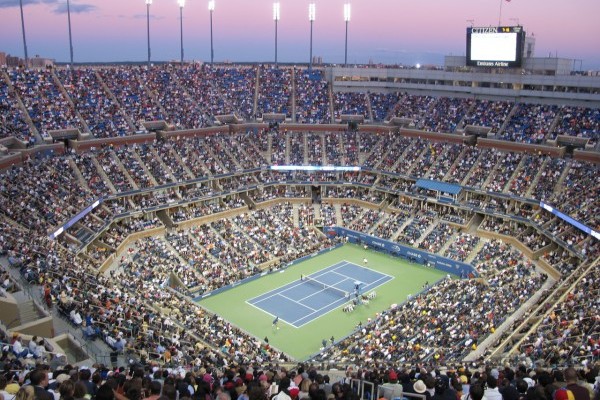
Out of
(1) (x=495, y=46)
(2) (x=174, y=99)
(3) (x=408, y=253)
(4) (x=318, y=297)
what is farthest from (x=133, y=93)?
(1) (x=495, y=46)

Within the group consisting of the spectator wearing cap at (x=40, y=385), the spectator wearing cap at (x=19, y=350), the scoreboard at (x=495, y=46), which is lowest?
the spectator wearing cap at (x=19, y=350)

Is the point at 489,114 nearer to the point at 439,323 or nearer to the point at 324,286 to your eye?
the point at 324,286

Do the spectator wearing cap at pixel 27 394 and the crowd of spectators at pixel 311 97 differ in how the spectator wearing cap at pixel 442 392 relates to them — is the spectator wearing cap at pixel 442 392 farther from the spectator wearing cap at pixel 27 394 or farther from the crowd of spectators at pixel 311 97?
the crowd of spectators at pixel 311 97

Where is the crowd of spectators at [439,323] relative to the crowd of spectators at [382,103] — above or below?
below

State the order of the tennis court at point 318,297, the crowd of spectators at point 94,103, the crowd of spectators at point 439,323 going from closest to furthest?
the crowd of spectators at point 439,323, the tennis court at point 318,297, the crowd of spectators at point 94,103

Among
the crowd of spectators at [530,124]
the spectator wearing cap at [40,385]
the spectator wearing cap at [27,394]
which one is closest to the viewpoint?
the spectator wearing cap at [27,394]

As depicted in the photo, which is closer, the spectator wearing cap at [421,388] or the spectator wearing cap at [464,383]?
the spectator wearing cap at [421,388]

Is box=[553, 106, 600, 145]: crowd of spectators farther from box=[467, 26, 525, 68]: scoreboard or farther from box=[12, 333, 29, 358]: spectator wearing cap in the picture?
box=[12, 333, 29, 358]: spectator wearing cap

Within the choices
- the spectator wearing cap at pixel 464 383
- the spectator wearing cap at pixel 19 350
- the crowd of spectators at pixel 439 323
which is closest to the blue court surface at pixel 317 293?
the crowd of spectators at pixel 439 323
